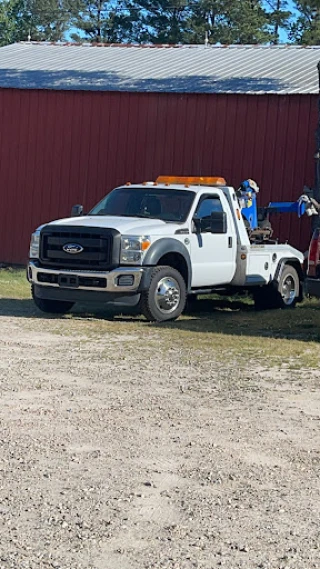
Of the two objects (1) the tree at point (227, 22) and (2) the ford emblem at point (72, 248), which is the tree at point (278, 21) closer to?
(1) the tree at point (227, 22)

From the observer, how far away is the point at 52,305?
14234 millimetres

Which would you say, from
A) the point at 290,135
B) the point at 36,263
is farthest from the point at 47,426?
the point at 290,135

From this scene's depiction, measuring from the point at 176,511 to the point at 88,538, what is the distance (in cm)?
67

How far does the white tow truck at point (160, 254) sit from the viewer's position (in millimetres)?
13273

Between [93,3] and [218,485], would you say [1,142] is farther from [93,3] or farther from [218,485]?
[93,3]

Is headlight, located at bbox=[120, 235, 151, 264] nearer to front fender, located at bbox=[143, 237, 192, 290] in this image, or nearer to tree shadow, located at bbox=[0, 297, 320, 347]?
front fender, located at bbox=[143, 237, 192, 290]

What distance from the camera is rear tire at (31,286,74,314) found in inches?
557

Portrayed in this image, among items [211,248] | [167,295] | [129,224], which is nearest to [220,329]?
[167,295]

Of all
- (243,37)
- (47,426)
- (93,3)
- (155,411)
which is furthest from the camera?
(93,3)

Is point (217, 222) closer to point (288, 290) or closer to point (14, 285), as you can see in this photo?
point (288, 290)

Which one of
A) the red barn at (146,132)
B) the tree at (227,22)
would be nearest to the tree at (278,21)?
the tree at (227,22)

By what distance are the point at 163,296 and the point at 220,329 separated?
2.95ft

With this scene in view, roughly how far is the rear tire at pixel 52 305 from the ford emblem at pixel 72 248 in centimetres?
85

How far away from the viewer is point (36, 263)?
14.0m
